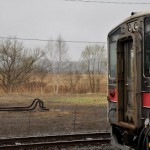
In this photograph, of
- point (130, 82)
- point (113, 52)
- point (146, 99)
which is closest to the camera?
point (146, 99)

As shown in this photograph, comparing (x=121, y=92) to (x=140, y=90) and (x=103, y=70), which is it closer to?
(x=140, y=90)

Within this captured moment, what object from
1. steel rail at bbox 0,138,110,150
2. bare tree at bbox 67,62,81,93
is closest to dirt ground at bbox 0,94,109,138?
steel rail at bbox 0,138,110,150

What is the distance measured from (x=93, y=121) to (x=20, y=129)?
3.51 m

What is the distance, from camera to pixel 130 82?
737 centimetres

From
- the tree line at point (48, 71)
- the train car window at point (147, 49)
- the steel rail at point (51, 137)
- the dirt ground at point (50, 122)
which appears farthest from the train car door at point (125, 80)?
the tree line at point (48, 71)

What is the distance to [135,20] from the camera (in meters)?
7.20

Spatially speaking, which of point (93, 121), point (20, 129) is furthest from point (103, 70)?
point (20, 129)

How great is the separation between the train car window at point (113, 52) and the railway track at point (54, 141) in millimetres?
3118

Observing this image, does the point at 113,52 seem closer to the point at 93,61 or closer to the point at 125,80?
the point at 125,80

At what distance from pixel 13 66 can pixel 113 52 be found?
96.7 ft

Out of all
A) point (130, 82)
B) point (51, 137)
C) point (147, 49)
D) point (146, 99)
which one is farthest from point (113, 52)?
point (51, 137)

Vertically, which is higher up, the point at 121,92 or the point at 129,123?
the point at 121,92

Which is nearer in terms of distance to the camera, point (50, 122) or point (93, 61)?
point (50, 122)

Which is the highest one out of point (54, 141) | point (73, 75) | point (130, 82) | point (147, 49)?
point (147, 49)
